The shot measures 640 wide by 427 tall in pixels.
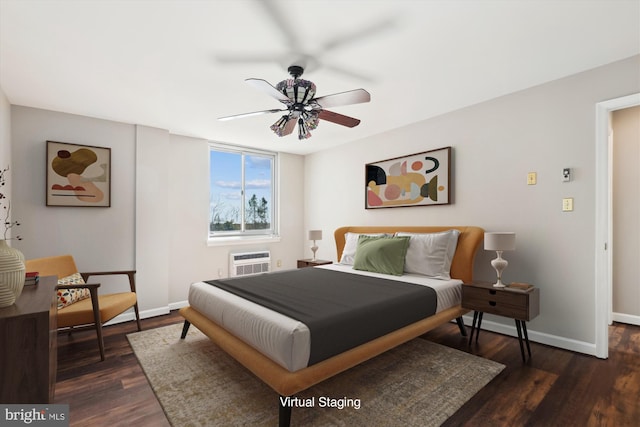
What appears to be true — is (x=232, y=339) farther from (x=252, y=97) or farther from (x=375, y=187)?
(x=375, y=187)

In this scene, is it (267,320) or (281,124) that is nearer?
(267,320)

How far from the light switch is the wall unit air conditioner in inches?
160

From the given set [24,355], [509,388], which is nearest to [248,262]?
[24,355]

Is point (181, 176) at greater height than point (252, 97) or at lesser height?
lesser

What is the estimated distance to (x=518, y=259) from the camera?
300 cm

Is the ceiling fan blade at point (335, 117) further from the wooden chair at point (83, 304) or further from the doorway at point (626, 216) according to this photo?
the doorway at point (626, 216)

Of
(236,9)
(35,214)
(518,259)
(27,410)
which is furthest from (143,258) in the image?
(518,259)

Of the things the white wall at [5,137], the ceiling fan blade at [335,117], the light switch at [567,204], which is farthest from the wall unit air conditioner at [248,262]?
the light switch at [567,204]

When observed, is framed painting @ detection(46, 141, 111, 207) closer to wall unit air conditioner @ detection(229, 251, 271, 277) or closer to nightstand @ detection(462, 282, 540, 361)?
wall unit air conditioner @ detection(229, 251, 271, 277)

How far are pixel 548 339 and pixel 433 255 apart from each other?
4.13 ft

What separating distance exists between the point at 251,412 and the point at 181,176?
11.4 ft

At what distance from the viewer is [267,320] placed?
190 centimetres

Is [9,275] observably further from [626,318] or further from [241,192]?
[626,318]

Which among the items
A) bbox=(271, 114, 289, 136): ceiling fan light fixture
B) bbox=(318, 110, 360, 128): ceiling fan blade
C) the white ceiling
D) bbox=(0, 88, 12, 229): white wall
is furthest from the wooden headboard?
bbox=(0, 88, 12, 229): white wall
